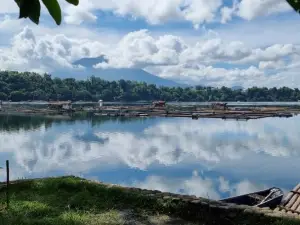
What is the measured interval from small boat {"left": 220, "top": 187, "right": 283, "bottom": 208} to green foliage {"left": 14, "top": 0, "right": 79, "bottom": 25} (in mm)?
10672

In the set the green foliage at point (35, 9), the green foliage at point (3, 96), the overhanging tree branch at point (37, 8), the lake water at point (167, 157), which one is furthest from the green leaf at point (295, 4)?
the green foliage at point (3, 96)

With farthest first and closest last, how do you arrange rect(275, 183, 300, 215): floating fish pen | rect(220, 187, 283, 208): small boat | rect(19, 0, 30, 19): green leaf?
rect(220, 187, 283, 208): small boat → rect(275, 183, 300, 215): floating fish pen → rect(19, 0, 30, 19): green leaf

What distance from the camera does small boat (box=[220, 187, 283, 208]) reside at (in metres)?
11.3

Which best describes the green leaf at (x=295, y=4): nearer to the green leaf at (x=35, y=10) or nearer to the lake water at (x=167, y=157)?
the green leaf at (x=35, y=10)

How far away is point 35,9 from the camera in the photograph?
126 cm

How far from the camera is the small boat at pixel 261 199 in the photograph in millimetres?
11281

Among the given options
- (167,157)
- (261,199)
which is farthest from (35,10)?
(167,157)

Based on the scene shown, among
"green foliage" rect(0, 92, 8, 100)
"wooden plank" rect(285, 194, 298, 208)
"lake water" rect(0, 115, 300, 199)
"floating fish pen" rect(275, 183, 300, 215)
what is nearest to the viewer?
"floating fish pen" rect(275, 183, 300, 215)

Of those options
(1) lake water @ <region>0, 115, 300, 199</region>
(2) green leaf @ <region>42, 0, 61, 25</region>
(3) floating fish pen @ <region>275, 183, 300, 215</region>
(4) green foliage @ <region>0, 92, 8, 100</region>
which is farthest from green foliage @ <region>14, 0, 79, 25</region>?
(4) green foliage @ <region>0, 92, 8, 100</region>

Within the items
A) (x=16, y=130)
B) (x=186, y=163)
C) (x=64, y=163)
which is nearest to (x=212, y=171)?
(x=186, y=163)

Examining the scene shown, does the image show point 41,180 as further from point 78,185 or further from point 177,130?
point 177,130

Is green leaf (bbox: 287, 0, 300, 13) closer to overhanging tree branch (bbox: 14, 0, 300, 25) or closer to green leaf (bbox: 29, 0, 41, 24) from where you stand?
overhanging tree branch (bbox: 14, 0, 300, 25)

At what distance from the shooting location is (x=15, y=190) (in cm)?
764

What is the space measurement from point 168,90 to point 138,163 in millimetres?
119092
